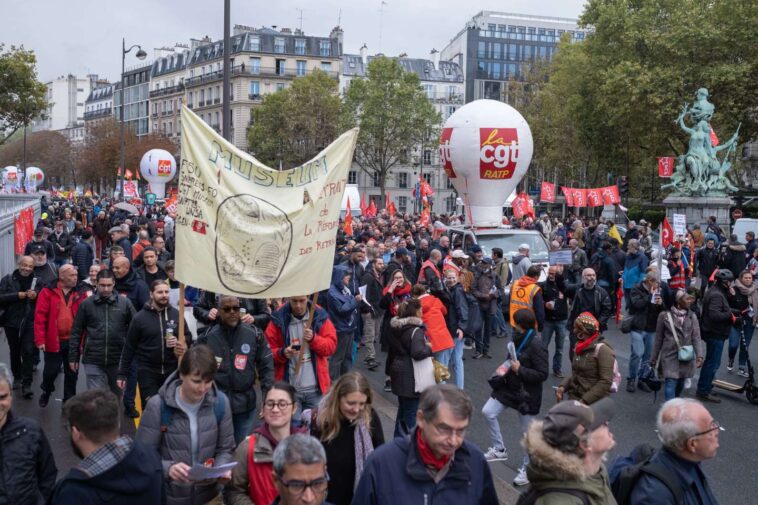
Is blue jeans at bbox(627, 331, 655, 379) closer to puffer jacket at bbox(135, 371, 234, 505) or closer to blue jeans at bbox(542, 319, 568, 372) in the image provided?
blue jeans at bbox(542, 319, 568, 372)

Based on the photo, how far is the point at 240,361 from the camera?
5598 mm

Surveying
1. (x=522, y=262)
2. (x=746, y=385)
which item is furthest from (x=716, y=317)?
(x=522, y=262)

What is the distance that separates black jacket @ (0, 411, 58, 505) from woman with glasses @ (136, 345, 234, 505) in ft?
1.53

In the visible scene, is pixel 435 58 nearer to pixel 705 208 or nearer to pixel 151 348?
pixel 705 208

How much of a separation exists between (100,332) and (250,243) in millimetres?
2446

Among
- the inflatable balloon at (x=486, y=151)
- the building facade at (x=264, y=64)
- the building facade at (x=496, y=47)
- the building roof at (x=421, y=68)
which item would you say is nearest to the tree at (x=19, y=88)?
the inflatable balloon at (x=486, y=151)

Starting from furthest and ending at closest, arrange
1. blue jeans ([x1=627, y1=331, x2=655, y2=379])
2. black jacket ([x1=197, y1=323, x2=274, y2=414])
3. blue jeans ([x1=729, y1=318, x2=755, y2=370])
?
blue jeans ([x1=729, y1=318, x2=755, y2=370]) → blue jeans ([x1=627, y1=331, x2=655, y2=379]) → black jacket ([x1=197, y1=323, x2=274, y2=414])

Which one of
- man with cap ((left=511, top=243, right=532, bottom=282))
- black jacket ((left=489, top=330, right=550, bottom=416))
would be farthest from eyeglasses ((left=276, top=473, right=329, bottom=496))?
man with cap ((left=511, top=243, right=532, bottom=282))

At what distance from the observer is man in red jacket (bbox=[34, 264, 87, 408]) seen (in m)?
8.07

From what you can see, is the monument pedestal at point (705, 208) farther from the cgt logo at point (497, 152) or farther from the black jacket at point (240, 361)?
the black jacket at point (240, 361)

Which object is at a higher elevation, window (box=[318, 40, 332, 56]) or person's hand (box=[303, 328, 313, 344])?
window (box=[318, 40, 332, 56])

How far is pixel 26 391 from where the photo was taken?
28.8ft

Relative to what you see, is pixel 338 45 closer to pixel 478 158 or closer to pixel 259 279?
pixel 478 158

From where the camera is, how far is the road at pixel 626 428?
22.3 feet
